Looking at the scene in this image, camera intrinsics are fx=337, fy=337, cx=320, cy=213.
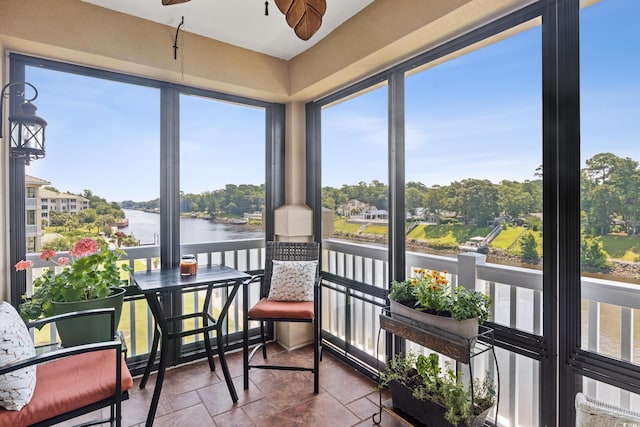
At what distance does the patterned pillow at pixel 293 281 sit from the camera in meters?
2.78

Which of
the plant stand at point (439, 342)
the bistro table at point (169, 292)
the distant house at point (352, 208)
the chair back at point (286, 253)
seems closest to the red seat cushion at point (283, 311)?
the bistro table at point (169, 292)

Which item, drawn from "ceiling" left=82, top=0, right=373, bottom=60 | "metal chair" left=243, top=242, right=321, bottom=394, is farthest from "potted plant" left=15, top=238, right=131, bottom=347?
"ceiling" left=82, top=0, right=373, bottom=60

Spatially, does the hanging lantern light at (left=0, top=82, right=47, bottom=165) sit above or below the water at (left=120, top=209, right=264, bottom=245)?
above

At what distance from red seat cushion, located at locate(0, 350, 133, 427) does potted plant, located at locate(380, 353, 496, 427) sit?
151 cm

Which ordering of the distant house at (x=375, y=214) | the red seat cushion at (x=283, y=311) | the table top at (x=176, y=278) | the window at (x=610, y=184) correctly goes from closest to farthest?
the window at (x=610, y=184) < the table top at (x=176, y=278) < the red seat cushion at (x=283, y=311) < the distant house at (x=375, y=214)

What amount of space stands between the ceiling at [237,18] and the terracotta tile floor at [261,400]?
103 inches

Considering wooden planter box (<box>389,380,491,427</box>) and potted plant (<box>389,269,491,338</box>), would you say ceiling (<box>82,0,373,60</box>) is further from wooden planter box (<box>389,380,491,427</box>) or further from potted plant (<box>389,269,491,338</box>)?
wooden planter box (<box>389,380,491,427</box>)

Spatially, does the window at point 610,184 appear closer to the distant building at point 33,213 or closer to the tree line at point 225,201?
the tree line at point 225,201

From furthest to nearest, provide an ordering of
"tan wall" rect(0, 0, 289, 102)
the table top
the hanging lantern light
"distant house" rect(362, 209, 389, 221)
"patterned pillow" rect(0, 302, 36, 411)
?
"distant house" rect(362, 209, 389, 221), the table top, "tan wall" rect(0, 0, 289, 102), the hanging lantern light, "patterned pillow" rect(0, 302, 36, 411)

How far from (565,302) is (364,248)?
1.49m

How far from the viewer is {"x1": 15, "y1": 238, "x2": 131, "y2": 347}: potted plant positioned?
2.05 m

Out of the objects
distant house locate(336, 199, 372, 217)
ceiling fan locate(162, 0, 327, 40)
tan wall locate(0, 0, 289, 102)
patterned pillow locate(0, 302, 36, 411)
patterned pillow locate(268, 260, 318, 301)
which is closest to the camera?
ceiling fan locate(162, 0, 327, 40)

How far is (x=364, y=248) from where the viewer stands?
2.87 metres

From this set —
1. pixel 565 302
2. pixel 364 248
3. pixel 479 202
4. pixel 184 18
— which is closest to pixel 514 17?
pixel 479 202
